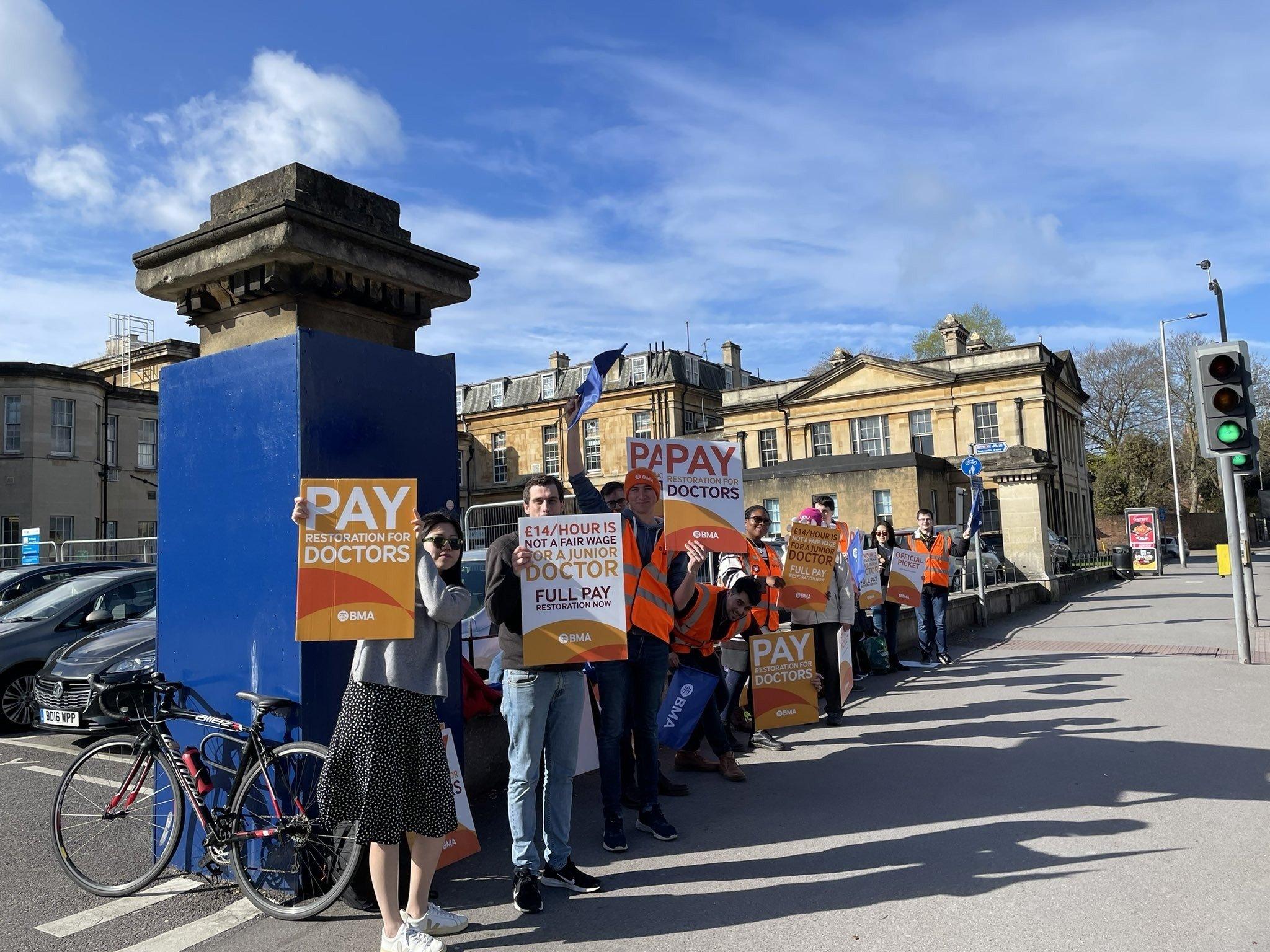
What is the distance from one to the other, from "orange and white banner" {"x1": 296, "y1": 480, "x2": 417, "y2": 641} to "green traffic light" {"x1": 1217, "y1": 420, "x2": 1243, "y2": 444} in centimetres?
1016

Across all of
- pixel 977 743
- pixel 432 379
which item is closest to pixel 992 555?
pixel 977 743

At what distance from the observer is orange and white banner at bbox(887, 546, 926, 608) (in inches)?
454

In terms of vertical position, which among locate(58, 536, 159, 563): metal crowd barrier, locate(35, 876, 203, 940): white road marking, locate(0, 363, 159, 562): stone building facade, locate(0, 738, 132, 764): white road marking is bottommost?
locate(35, 876, 203, 940): white road marking

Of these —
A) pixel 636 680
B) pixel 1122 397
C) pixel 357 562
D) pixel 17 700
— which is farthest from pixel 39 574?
pixel 1122 397

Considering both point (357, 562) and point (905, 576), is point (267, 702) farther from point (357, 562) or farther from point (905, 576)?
point (905, 576)

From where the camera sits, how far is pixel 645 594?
5.53 m

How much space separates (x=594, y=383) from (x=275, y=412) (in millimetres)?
2016

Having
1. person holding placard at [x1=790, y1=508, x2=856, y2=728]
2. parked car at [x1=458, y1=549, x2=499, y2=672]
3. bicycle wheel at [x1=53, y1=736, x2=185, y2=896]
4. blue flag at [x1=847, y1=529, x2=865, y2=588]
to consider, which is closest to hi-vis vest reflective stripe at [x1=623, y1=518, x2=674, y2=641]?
parked car at [x1=458, y1=549, x2=499, y2=672]

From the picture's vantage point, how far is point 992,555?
23.5 m

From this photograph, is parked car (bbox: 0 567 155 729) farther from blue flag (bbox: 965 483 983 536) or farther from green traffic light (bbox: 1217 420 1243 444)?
green traffic light (bbox: 1217 420 1243 444)

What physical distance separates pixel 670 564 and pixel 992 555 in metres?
19.6

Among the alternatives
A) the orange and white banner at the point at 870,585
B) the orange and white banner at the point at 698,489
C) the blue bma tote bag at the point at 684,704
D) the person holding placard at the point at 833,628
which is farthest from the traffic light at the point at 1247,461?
the blue bma tote bag at the point at 684,704

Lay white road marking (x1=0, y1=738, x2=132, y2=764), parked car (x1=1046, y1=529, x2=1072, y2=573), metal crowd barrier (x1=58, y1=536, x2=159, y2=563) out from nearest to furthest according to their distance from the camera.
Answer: white road marking (x1=0, y1=738, x2=132, y2=764)
metal crowd barrier (x1=58, y1=536, x2=159, y2=563)
parked car (x1=1046, y1=529, x2=1072, y2=573)

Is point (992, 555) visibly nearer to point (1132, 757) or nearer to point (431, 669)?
point (1132, 757)
